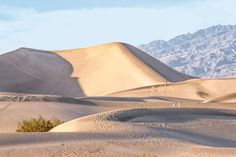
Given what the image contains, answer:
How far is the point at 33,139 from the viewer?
66.9ft

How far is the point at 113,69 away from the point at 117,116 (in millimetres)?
77110

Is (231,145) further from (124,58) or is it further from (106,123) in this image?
(124,58)

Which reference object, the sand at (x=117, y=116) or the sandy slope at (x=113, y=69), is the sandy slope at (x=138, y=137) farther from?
the sandy slope at (x=113, y=69)

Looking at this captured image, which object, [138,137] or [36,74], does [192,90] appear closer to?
[36,74]

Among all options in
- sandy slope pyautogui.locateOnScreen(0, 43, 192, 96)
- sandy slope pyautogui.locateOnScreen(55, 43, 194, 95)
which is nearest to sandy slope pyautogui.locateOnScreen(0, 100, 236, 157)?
sandy slope pyautogui.locateOnScreen(55, 43, 194, 95)

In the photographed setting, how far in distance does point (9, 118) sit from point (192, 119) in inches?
457

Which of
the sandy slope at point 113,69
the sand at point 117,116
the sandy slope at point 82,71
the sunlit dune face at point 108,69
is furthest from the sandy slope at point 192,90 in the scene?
the sandy slope at point 82,71

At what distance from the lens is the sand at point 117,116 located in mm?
19438

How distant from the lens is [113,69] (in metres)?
107

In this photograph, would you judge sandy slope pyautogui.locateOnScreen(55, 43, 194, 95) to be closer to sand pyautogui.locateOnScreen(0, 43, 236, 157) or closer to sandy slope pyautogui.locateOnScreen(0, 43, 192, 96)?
sandy slope pyautogui.locateOnScreen(0, 43, 192, 96)

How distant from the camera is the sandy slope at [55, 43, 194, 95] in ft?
326

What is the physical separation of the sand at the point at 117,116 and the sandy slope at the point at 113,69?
18 cm

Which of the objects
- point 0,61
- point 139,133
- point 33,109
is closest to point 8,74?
point 0,61

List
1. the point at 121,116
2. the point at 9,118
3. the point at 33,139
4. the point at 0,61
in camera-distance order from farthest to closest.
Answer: the point at 0,61, the point at 9,118, the point at 121,116, the point at 33,139
